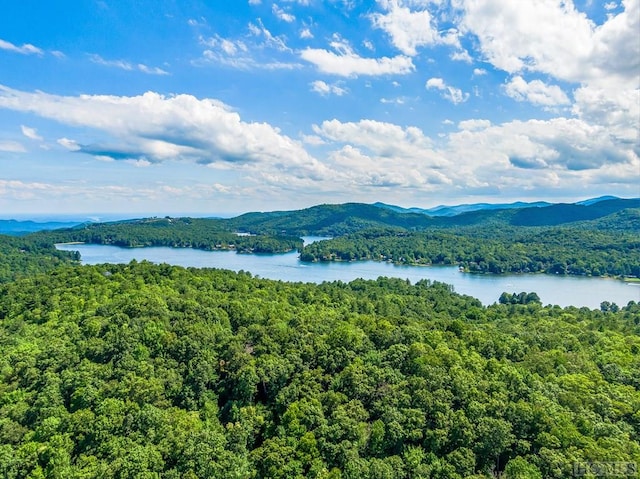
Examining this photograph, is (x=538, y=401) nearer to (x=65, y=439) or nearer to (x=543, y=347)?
(x=543, y=347)

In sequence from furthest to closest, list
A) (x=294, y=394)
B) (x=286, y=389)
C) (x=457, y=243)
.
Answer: (x=457, y=243), (x=286, y=389), (x=294, y=394)

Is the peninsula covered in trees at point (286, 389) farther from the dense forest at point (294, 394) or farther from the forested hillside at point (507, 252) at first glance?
the forested hillside at point (507, 252)

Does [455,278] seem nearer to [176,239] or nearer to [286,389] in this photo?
[286,389]

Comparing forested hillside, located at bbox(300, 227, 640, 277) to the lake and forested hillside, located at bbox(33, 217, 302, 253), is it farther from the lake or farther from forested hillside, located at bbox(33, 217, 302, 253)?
forested hillside, located at bbox(33, 217, 302, 253)

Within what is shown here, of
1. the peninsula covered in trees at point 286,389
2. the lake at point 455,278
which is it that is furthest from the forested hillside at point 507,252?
the peninsula covered in trees at point 286,389

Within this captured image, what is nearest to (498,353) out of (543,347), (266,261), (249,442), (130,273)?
(543,347)

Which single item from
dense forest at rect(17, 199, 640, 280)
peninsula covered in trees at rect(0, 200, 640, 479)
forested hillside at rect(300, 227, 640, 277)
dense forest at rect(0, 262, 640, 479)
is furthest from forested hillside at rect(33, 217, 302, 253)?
dense forest at rect(0, 262, 640, 479)

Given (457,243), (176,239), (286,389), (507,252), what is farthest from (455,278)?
(176,239)
